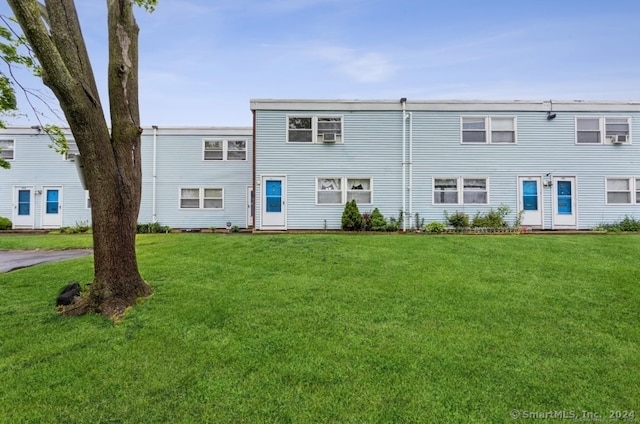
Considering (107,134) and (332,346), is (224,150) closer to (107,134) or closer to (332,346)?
(107,134)

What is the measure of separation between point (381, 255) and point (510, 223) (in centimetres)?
938

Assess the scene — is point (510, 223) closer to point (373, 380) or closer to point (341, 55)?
point (341, 55)

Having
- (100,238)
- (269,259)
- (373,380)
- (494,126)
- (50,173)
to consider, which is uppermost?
(494,126)

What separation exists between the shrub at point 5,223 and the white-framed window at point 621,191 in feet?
93.2

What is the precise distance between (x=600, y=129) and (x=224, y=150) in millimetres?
17595

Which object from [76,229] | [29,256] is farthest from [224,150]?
[29,256]

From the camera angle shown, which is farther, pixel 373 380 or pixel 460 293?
pixel 460 293

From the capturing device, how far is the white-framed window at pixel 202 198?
1847 cm

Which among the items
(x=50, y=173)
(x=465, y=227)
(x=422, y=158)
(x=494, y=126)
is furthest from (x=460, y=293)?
(x=50, y=173)

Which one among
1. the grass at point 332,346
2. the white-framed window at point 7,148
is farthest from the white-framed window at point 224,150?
the grass at point 332,346

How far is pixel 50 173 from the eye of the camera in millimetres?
18656

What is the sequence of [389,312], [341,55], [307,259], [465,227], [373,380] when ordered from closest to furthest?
[373,380] < [389,312] < [307,259] < [465,227] < [341,55]

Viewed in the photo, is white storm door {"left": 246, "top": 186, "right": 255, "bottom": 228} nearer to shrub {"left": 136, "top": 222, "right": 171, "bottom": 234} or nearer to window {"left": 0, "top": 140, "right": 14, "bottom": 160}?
shrub {"left": 136, "top": 222, "right": 171, "bottom": 234}

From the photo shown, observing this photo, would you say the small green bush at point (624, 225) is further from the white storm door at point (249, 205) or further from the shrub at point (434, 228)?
the white storm door at point (249, 205)
